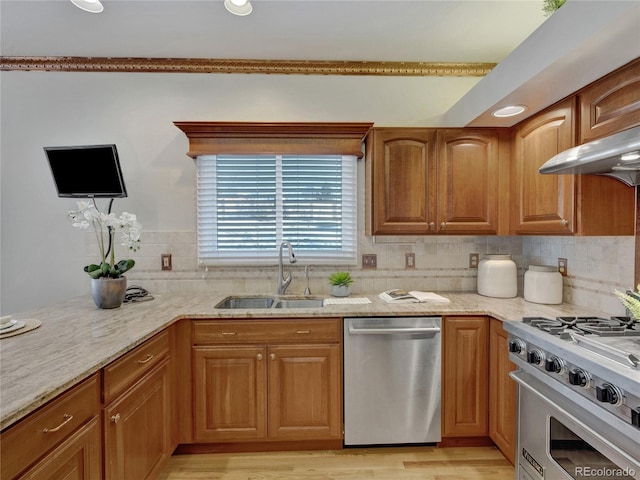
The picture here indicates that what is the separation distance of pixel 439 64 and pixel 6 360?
125 inches

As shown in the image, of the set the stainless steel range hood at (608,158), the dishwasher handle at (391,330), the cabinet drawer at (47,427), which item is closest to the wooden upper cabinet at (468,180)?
the stainless steel range hood at (608,158)

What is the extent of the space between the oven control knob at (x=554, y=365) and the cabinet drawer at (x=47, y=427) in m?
A: 1.81

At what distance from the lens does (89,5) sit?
1.89m

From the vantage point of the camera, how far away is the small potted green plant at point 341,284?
2.41 metres

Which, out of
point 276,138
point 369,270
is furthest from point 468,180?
point 276,138

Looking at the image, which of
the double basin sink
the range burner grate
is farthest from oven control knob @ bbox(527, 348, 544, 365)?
the double basin sink

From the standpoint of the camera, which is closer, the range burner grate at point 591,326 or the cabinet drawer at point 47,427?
the cabinet drawer at point 47,427

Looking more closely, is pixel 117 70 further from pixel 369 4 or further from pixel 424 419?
pixel 424 419

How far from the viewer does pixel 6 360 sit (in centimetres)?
119

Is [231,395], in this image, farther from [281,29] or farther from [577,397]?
[281,29]

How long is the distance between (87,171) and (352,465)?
2.67 m

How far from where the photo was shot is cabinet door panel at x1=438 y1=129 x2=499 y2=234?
2.32m

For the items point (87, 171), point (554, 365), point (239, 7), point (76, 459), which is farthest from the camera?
point (87, 171)

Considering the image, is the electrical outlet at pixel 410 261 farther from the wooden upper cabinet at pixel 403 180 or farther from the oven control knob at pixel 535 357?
the oven control knob at pixel 535 357
